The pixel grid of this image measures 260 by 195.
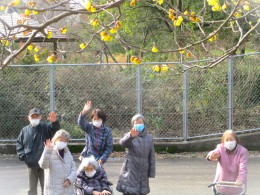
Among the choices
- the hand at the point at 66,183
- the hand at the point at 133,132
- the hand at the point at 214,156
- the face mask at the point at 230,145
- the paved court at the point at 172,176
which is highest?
the hand at the point at 133,132

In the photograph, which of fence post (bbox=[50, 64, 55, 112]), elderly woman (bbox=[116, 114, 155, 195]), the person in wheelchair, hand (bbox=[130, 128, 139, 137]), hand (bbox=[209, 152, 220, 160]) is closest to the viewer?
the person in wheelchair

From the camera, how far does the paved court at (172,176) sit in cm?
1051

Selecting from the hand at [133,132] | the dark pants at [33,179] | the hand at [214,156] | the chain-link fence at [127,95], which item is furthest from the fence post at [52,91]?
the hand at [214,156]

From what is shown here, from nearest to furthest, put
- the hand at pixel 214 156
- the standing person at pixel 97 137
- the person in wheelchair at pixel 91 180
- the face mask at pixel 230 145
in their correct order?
the person in wheelchair at pixel 91 180 < the hand at pixel 214 156 < the face mask at pixel 230 145 < the standing person at pixel 97 137

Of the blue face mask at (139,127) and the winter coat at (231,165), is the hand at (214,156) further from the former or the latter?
the blue face mask at (139,127)

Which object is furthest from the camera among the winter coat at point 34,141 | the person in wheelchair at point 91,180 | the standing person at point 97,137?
the winter coat at point 34,141

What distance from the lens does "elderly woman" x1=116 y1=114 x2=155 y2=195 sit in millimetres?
8766

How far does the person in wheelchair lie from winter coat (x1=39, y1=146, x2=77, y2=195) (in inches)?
10.4

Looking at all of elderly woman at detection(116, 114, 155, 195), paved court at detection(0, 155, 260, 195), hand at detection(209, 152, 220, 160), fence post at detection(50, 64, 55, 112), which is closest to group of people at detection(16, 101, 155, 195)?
elderly woman at detection(116, 114, 155, 195)

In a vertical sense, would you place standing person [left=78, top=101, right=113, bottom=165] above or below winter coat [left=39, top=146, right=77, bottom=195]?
above

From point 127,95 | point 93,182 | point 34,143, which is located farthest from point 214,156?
point 127,95

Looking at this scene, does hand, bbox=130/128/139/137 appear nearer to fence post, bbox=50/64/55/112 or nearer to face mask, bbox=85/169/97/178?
face mask, bbox=85/169/97/178

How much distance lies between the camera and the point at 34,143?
9.47 meters

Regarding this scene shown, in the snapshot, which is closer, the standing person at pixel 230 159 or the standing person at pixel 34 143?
the standing person at pixel 230 159
